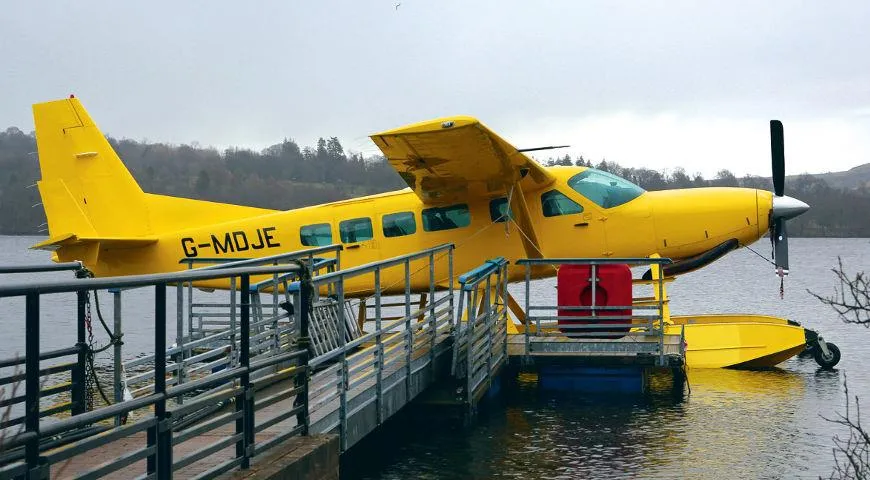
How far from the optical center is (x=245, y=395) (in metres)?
5.66

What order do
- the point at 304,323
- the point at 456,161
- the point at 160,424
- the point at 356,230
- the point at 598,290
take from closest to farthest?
the point at 160,424 < the point at 304,323 < the point at 456,161 < the point at 598,290 < the point at 356,230

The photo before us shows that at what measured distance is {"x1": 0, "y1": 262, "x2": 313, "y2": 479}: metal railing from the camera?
3744mm

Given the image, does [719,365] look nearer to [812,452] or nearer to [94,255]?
[812,452]

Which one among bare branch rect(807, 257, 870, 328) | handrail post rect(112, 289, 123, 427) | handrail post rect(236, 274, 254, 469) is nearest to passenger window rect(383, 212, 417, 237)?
handrail post rect(112, 289, 123, 427)

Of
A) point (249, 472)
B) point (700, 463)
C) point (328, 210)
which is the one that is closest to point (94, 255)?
point (328, 210)

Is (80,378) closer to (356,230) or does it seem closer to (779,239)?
(356,230)

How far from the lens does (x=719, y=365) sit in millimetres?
16344

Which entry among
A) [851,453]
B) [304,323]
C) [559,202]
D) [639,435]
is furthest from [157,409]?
[559,202]

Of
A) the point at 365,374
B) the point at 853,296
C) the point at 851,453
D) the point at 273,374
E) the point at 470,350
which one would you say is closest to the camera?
the point at 853,296

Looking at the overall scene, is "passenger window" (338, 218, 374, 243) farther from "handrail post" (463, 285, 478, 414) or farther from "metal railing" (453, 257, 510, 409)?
"handrail post" (463, 285, 478, 414)

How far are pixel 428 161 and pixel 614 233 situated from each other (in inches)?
134

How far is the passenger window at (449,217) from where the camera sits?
15.3 meters

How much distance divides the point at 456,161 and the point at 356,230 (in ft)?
9.14

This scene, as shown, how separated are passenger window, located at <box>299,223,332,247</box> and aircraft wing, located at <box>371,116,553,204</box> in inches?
66.0
